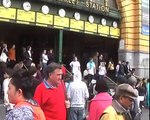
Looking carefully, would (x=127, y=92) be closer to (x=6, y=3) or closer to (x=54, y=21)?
(x=6, y=3)

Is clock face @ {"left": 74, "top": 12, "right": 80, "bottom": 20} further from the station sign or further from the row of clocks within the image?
the station sign

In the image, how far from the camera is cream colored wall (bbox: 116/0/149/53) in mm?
28469

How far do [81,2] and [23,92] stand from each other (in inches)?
855

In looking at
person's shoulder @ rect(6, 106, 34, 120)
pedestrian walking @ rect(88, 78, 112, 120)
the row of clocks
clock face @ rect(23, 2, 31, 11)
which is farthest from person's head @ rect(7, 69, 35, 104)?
clock face @ rect(23, 2, 31, 11)

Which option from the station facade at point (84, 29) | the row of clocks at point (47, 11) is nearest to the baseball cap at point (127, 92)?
the row of clocks at point (47, 11)

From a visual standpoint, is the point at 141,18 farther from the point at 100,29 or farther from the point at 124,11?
the point at 100,29

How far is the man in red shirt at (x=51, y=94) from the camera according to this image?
18.5 ft

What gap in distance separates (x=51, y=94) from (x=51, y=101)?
0.33 ft

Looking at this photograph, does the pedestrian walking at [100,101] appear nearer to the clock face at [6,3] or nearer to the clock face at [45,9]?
the clock face at [6,3]

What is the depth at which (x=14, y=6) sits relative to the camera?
20.6m

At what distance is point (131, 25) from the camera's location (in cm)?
2898

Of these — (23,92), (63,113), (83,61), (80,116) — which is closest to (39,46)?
(83,61)

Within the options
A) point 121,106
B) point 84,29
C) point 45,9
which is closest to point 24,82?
point 121,106

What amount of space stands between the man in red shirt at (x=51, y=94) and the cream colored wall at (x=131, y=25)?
23.0 meters
